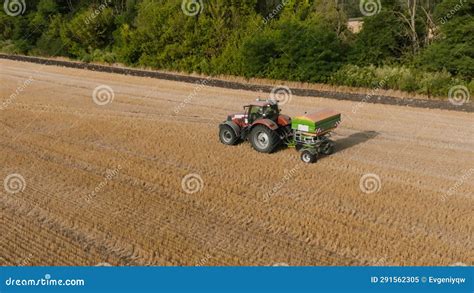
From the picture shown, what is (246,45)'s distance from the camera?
30.7 metres

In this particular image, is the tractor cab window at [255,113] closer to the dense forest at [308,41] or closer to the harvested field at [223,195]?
the harvested field at [223,195]

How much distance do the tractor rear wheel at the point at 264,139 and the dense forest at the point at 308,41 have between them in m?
13.5

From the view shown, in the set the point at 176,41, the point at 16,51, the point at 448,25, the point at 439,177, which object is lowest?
the point at 16,51

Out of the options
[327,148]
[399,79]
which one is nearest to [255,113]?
[327,148]

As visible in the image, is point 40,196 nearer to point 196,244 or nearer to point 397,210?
point 196,244

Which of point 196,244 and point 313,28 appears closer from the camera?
point 196,244

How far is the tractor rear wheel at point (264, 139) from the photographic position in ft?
45.6

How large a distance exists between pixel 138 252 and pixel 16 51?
51305 millimetres

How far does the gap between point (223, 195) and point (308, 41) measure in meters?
18.9

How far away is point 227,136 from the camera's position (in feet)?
50.3

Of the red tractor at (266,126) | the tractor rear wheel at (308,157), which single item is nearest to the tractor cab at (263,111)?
the red tractor at (266,126)

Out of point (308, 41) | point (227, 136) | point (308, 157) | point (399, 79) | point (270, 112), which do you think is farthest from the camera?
point (308, 41)

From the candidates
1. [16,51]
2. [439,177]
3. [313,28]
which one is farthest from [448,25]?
[16,51]

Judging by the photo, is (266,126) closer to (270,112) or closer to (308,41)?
(270,112)
